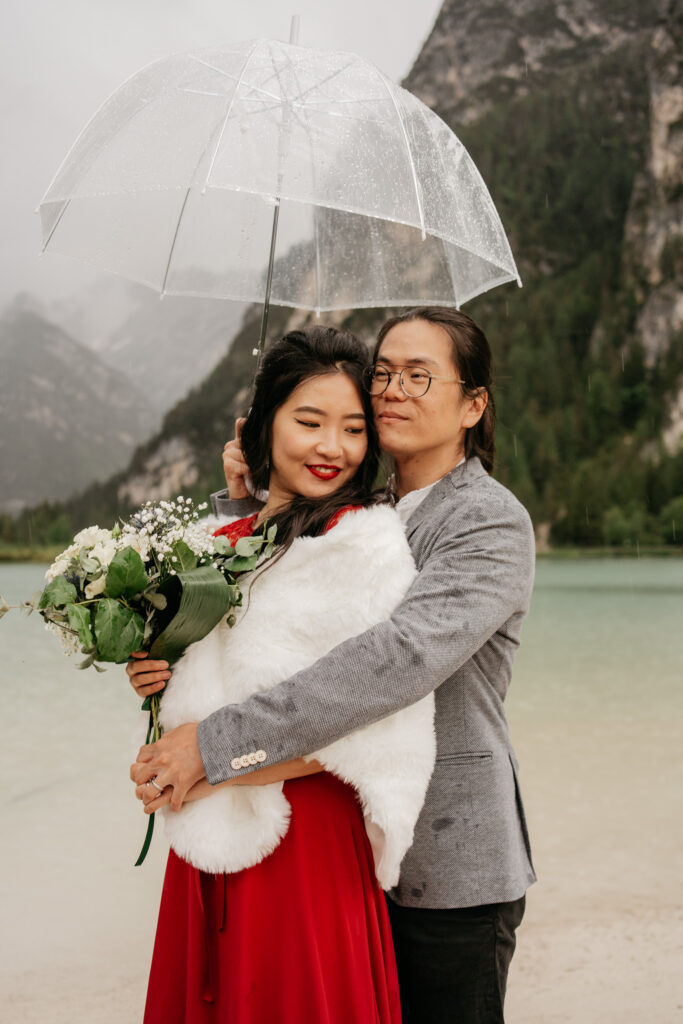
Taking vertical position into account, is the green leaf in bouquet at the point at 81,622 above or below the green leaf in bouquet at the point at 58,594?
below

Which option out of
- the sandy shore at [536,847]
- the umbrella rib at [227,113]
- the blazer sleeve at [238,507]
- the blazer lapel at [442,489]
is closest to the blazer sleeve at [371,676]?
the blazer lapel at [442,489]

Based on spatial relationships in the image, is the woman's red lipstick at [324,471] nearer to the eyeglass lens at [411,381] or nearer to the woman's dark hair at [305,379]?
the woman's dark hair at [305,379]

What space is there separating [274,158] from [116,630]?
1.42 metres

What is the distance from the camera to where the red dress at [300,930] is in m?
1.78

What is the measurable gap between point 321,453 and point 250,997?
113 centimetres

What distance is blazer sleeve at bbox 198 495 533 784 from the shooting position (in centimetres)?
167

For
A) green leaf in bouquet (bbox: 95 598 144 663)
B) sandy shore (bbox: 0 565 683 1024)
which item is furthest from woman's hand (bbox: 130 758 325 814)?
sandy shore (bbox: 0 565 683 1024)

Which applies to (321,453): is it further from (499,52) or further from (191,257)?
(499,52)

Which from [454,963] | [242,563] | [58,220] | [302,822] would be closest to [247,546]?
[242,563]

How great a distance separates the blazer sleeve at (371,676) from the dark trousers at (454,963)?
560 millimetres

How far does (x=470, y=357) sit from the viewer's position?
218 cm

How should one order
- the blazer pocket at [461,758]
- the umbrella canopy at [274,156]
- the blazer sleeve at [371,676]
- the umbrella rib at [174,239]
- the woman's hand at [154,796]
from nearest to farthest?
the blazer sleeve at [371,676] → the woman's hand at [154,796] → the blazer pocket at [461,758] → the umbrella canopy at [274,156] → the umbrella rib at [174,239]

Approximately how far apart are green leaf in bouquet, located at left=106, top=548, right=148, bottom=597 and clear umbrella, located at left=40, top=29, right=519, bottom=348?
108 cm

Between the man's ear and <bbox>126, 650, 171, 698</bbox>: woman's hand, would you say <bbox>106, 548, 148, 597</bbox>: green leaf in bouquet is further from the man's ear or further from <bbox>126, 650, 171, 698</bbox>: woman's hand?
the man's ear
